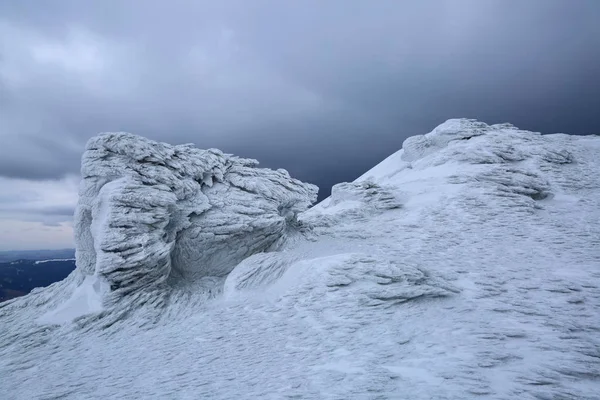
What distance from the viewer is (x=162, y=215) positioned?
17.0 metres

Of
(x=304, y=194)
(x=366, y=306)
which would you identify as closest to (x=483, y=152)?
(x=304, y=194)

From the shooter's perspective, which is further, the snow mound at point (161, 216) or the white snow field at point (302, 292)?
the snow mound at point (161, 216)

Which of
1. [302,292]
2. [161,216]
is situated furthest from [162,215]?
[302,292]

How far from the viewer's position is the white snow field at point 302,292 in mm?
9141

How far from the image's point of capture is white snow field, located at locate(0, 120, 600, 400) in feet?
30.0

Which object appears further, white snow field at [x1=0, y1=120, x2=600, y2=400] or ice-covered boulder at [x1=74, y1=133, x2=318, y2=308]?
ice-covered boulder at [x1=74, y1=133, x2=318, y2=308]

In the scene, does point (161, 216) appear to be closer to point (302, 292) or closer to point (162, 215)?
point (162, 215)

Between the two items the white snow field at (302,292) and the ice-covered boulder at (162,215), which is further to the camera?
the ice-covered boulder at (162,215)

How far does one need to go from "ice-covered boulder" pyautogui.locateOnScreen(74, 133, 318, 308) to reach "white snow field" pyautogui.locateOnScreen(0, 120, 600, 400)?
3.6 inches

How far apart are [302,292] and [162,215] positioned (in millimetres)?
9164

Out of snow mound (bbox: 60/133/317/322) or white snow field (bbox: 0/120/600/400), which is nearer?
white snow field (bbox: 0/120/600/400)

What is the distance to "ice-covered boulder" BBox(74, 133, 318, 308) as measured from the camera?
15.4 m

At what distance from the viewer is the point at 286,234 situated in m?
23.9

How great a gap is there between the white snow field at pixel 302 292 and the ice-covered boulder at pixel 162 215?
0.30 feet
